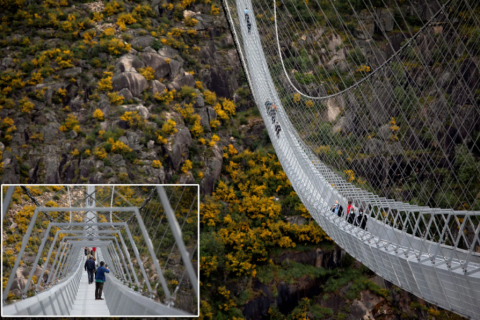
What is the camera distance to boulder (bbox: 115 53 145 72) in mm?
17469

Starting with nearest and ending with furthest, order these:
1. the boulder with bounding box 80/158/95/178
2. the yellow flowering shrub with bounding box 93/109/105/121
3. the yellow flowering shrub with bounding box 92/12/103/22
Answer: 1. the boulder with bounding box 80/158/95/178
2. the yellow flowering shrub with bounding box 93/109/105/121
3. the yellow flowering shrub with bounding box 92/12/103/22

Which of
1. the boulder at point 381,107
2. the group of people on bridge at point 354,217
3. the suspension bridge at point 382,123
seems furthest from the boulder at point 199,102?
the group of people on bridge at point 354,217

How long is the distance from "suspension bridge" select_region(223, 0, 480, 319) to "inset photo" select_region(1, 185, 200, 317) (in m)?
2.98

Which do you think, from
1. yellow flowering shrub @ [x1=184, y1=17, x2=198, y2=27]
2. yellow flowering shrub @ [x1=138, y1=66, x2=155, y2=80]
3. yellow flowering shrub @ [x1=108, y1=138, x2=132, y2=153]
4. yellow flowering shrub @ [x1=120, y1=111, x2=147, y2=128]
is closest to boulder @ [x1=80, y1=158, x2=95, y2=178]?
yellow flowering shrub @ [x1=108, y1=138, x2=132, y2=153]

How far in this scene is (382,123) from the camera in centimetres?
1677

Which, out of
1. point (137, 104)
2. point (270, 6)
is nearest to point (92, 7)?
point (137, 104)

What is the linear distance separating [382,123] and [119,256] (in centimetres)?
1148

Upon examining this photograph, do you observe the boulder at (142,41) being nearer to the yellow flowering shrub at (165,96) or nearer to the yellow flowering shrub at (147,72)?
the yellow flowering shrub at (147,72)

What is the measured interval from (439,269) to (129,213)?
173 inches

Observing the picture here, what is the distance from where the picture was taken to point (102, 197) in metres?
8.41

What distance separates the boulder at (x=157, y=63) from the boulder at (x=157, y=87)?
0.40 m

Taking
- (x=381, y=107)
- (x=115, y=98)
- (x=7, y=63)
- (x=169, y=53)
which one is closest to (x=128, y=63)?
(x=115, y=98)

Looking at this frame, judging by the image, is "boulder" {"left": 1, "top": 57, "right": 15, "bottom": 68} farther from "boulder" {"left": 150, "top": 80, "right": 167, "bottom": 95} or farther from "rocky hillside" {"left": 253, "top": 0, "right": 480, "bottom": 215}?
"rocky hillside" {"left": 253, "top": 0, "right": 480, "bottom": 215}

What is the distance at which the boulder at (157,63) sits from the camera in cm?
1780
